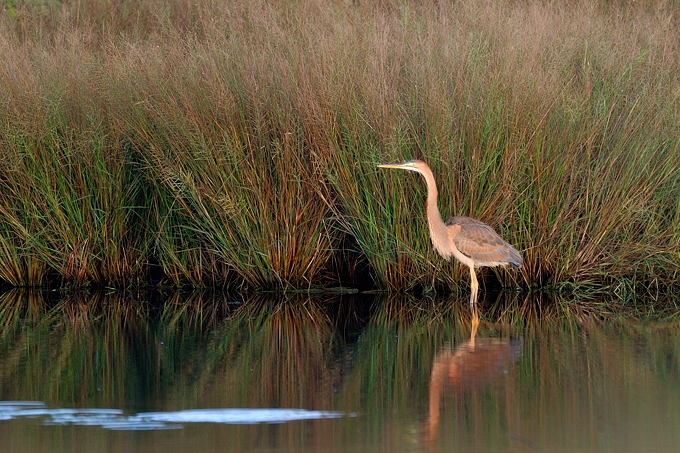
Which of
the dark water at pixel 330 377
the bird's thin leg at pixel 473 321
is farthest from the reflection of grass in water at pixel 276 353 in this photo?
the bird's thin leg at pixel 473 321

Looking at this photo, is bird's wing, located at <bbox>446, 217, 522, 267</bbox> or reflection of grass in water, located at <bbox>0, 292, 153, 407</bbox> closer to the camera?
reflection of grass in water, located at <bbox>0, 292, 153, 407</bbox>

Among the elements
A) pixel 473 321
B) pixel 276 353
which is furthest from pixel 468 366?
pixel 473 321

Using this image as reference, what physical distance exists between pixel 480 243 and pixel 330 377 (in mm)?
2145

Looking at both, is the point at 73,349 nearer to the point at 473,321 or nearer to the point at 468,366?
the point at 468,366

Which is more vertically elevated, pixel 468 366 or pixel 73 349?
pixel 73 349

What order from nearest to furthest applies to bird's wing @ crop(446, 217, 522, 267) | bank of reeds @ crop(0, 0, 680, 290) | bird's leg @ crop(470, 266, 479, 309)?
1. bird's wing @ crop(446, 217, 522, 267)
2. bird's leg @ crop(470, 266, 479, 309)
3. bank of reeds @ crop(0, 0, 680, 290)

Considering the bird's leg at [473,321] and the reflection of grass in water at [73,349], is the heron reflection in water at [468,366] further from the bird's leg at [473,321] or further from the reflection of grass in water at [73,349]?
the reflection of grass in water at [73,349]

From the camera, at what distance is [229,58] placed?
8594mm

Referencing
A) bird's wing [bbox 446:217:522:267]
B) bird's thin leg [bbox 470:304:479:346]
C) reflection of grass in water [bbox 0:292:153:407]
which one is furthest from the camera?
bird's wing [bbox 446:217:522:267]

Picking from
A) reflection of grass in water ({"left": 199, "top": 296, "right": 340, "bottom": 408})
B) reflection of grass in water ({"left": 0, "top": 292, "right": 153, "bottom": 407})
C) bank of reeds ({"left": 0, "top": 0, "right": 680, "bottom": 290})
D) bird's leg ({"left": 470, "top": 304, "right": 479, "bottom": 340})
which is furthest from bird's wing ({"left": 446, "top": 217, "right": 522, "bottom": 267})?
reflection of grass in water ({"left": 0, "top": 292, "right": 153, "bottom": 407})

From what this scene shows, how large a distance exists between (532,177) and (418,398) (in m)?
3.22

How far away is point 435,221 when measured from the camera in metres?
7.95

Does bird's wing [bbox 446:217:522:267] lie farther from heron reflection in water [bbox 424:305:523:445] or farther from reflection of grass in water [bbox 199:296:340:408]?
reflection of grass in water [bbox 199:296:340:408]

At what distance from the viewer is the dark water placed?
4824 millimetres
